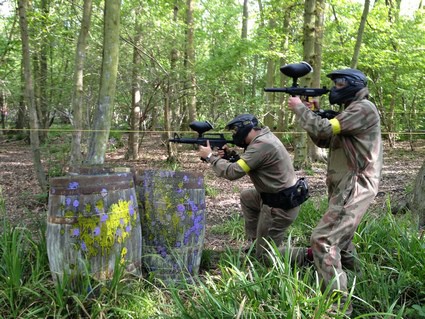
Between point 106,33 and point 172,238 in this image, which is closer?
point 172,238

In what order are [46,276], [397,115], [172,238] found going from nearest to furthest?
[46,276]
[172,238]
[397,115]

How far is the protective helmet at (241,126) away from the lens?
412cm

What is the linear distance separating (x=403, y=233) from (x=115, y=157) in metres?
11.8

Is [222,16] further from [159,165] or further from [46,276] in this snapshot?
[46,276]

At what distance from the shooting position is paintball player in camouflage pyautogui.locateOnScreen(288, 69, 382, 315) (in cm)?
311

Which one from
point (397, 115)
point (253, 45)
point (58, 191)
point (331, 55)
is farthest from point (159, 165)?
point (397, 115)

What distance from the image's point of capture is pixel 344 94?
10.9 feet

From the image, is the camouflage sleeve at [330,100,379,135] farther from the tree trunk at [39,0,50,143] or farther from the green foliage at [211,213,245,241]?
the tree trunk at [39,0,50,143]

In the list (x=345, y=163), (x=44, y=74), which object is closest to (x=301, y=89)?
(x=345, y=163)

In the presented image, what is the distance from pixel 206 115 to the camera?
1683cm

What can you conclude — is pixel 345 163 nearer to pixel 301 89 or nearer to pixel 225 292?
pixel 301 89

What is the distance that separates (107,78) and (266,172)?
341 cm

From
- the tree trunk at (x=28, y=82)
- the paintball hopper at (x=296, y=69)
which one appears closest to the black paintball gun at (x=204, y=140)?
the paintball hopper at (x=296, y=69)

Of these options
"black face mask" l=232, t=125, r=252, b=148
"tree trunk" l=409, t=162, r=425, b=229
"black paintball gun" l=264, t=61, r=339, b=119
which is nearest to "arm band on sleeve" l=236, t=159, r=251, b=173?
"black face mask" l=232, t=125, r=252, b=148
